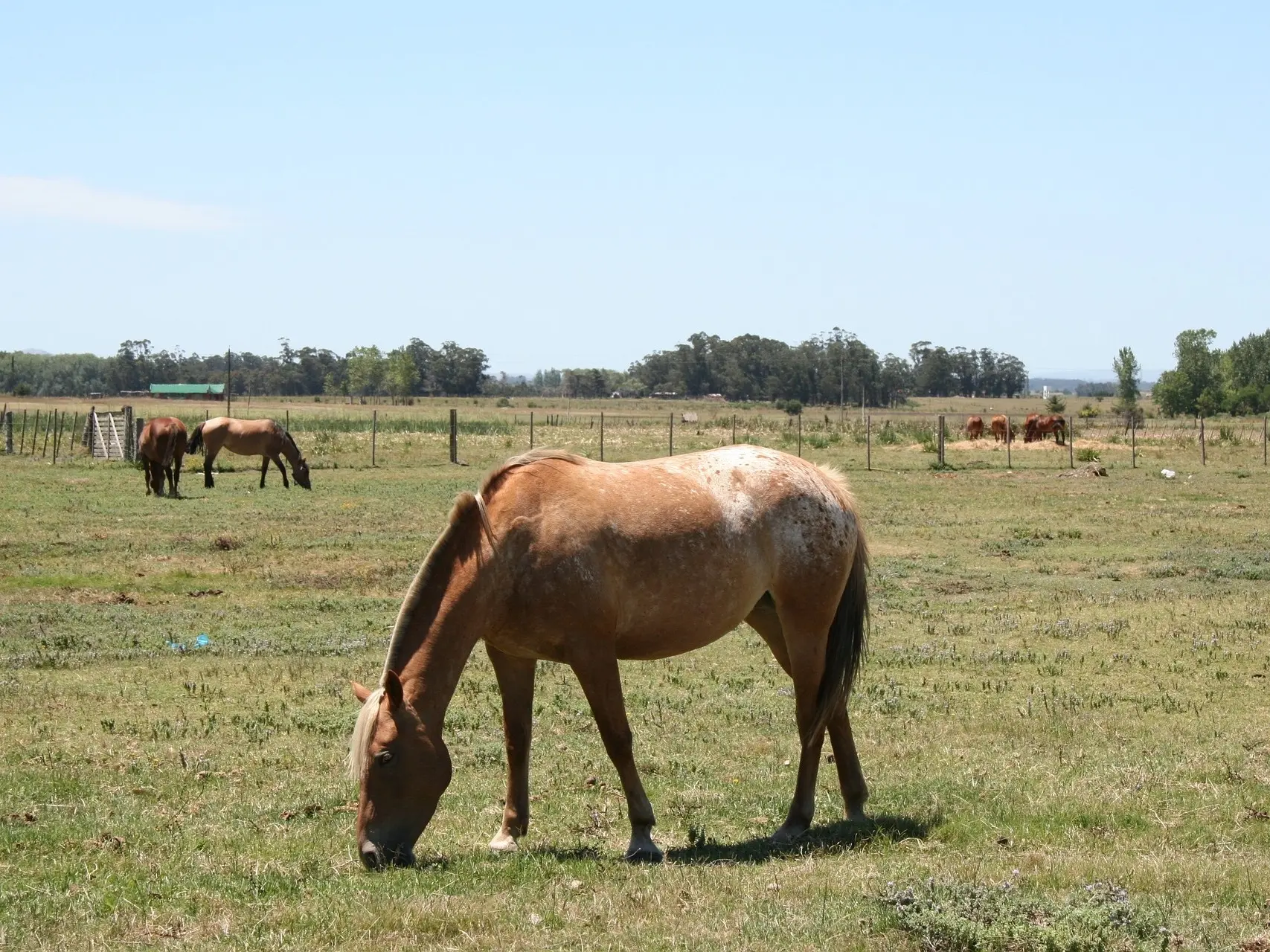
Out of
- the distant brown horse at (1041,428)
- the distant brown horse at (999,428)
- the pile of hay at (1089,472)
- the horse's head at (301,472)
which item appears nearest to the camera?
the horse's head at (301,472)

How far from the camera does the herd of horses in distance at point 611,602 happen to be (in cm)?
628

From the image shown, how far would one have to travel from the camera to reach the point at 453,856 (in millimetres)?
6621

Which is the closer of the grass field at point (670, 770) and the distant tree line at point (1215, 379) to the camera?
the grass field at point (670, 770)

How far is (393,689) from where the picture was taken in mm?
6145

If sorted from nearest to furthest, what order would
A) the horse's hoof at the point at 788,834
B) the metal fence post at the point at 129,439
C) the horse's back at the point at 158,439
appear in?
the horse's hoof at the point at 788,834 → the horse's back at the point at 158,439 → the metal fence post at the point at 129,439

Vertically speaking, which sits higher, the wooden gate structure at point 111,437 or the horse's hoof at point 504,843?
the wooden gate structure at point 111,437

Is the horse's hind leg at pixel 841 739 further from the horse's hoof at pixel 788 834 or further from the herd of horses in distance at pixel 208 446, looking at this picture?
the herd of horses in distance at pixel 208 446

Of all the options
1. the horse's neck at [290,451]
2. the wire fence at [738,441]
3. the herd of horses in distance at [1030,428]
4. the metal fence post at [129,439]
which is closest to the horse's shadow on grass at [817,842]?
the horse's neck at [290,451]

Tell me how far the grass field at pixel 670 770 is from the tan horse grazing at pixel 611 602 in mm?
396

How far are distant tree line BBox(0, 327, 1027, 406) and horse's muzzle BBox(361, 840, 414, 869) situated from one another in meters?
118

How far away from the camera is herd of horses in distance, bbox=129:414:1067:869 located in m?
6.28

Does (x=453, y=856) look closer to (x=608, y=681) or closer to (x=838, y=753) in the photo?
(x=608, y=681)

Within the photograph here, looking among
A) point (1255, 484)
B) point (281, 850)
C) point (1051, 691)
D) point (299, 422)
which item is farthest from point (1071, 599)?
point (299, 422)

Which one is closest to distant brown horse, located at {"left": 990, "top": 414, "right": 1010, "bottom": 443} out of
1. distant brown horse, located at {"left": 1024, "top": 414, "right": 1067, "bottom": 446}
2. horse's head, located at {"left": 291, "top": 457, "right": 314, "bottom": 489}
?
distant brown horse, located at {"left": 1024, "top": 414, "right": 1067, "bottom": 446}
